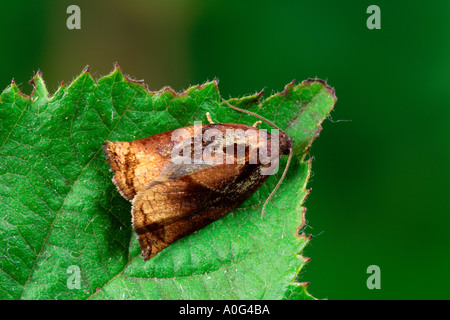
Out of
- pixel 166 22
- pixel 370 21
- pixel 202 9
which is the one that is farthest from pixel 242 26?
pixel 370 21

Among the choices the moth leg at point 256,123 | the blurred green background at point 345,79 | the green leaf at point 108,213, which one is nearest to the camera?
the green leaf at point 108,213

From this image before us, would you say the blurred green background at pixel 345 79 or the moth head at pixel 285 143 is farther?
the blurred green background at pixel 345 79

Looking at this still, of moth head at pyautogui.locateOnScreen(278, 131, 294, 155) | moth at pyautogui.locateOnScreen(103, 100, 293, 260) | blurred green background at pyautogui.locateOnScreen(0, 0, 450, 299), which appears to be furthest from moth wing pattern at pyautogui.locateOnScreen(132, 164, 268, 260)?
blurred green background at pyautogui.locateOnScreen(0, 0, 450, 299)

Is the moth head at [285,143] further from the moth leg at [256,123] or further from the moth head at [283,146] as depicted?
the moth leg at [256,123]

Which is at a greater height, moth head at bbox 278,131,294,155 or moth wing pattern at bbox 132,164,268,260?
moth head at bbox 278,131,294,155

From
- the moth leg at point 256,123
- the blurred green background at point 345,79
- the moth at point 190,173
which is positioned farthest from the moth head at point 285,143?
the blurred green background at point 345,79

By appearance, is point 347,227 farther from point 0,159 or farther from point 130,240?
point 0,159

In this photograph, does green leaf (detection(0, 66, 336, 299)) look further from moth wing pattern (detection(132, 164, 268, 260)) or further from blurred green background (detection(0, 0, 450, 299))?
blurred green background (detection(0, 0, 450, 299))

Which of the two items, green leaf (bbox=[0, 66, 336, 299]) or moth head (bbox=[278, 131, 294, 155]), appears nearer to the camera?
green leaf (bbox=[0, 66, 336, 299])
